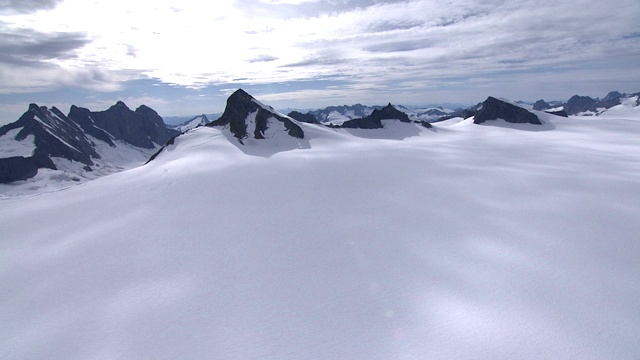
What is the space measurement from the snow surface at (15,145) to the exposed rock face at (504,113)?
234 m

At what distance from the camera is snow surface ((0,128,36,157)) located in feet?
568

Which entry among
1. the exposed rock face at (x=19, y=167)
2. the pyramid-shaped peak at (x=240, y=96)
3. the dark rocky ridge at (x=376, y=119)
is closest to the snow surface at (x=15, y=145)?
the exposed rock face at (x=19, y=167)

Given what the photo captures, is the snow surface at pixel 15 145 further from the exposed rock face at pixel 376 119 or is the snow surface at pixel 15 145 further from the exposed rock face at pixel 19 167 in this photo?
the exposed rock face at pixel 376 119

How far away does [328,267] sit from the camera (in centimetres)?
1491

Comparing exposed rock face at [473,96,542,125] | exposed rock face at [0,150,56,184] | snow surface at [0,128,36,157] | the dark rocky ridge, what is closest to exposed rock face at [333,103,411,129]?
the dark rocky ridge

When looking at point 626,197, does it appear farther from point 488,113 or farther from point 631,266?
point 488,113

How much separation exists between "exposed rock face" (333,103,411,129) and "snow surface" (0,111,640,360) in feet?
210

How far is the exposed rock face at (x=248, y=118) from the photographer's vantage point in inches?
2107

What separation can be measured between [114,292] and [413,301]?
13219 mm

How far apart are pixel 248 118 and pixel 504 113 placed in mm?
96063

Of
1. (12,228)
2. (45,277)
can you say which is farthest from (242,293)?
(12,228)

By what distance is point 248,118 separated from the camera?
5938 cm

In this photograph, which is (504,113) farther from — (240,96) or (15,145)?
(15,145)

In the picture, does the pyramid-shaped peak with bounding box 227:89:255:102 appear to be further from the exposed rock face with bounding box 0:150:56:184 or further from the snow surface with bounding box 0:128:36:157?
the snow surface with bounding box 0:128:36:157
